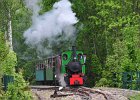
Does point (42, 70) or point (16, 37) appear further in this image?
point (16, 37)

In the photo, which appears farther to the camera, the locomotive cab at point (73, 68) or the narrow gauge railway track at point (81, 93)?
the locomotive cab at point (73, 68)

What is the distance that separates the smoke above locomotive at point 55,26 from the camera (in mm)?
30250

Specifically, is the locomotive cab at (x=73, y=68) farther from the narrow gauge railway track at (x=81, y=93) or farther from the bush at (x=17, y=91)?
the bush at (x=17, y=91)

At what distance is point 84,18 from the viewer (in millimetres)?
32438

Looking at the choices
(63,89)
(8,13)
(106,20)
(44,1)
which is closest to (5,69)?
(63,89)

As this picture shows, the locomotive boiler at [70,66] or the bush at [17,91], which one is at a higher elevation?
the locomotive boiler at [70,66]

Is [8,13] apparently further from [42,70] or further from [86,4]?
[86,4]

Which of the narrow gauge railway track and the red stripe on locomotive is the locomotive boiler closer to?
the red stripe on locomotive

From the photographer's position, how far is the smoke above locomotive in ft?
99.2

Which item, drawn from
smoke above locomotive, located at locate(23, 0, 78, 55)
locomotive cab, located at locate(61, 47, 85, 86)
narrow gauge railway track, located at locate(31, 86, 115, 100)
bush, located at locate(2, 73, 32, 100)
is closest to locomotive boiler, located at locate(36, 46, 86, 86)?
locomotive cab, located at locate(61, 47, 85, 86)

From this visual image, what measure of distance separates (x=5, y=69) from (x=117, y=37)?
13495 mm

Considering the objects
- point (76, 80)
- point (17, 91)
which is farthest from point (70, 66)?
point (17, 91)

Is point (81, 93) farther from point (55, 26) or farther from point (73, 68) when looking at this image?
point (55, 26)

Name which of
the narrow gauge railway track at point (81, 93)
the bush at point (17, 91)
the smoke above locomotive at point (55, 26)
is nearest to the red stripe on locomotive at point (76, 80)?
the narrow gauge railway track at point (81, 93)
